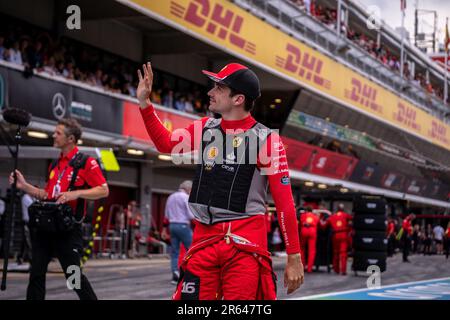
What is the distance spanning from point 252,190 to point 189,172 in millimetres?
24266

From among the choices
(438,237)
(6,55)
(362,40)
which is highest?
(362,40)

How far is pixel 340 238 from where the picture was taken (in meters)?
17.1

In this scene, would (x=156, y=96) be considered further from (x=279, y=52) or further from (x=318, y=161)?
(x=318, y=161)

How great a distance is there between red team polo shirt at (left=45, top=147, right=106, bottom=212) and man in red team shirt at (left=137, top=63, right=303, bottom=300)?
2.37 metres

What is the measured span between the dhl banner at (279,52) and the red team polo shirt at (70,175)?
11.9m

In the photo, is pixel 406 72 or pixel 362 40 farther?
pixel 406 72

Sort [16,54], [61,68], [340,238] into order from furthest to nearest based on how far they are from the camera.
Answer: [61,68]
[340,238]
[16,54]

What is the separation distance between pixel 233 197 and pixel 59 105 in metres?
13.0

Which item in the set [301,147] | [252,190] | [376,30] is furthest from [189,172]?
[252,190]

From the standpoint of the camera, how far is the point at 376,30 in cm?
4109

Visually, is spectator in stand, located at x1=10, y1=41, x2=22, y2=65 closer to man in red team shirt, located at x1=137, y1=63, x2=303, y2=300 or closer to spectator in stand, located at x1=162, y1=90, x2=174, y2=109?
spectator in stand, located at x1=162, y1=90, x2=174, y2=109

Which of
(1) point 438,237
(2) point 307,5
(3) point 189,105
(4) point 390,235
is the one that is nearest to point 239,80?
(3) point 189,105

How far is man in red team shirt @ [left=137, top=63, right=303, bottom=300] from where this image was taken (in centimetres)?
394
